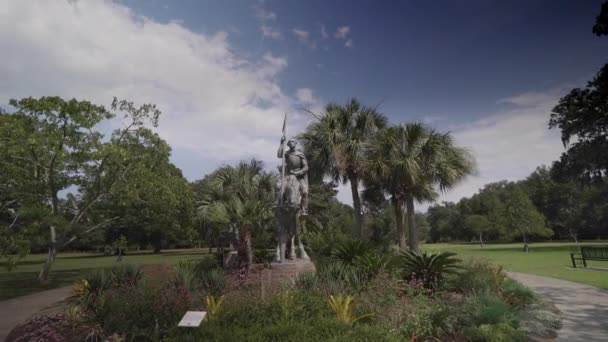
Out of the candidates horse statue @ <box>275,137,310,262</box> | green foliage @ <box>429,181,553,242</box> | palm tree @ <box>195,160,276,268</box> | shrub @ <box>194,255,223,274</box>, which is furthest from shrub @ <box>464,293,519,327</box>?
green foliage @ <box>429,181,553,242</box>

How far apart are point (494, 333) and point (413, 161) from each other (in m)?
11.5

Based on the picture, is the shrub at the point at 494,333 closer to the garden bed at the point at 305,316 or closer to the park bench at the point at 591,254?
the garden bed at the point at 305,316

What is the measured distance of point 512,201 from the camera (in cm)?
3897

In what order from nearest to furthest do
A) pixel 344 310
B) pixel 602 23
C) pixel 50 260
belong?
1. pixel 344 310
2. pixel 602 23
3. pixel 50 260

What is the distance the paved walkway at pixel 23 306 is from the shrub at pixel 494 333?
29.6 ft

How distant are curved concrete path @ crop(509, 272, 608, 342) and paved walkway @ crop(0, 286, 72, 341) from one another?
11.1m

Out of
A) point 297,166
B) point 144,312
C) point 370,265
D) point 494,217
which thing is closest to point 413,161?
point 297,166

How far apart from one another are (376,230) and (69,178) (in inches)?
1123

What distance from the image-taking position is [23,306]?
1049 centimetres

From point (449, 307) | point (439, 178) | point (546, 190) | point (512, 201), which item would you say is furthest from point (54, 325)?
point (546, 190)

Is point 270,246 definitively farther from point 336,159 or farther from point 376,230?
point 376,230

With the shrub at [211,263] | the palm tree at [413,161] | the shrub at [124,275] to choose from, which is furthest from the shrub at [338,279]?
the palm tree at [413,161]

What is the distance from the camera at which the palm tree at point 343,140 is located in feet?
55.7

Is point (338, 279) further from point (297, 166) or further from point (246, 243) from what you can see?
point (246, 243)
